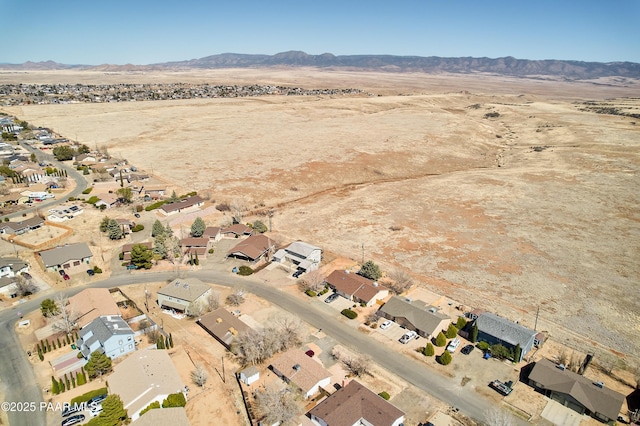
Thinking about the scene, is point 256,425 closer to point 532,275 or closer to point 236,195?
point 532,275

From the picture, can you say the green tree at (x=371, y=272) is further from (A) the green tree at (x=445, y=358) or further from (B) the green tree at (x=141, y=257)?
(B) the green tree at (x=141, y=257)

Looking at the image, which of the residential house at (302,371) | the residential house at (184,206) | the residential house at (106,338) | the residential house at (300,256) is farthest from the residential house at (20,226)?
the residential house at (302,371)

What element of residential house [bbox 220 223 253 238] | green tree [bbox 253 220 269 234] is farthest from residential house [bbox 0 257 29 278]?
green tree [bbox 253 220 269 234]

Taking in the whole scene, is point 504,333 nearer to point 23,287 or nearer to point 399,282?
point 399,282

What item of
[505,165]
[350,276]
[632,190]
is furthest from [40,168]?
[632,190]

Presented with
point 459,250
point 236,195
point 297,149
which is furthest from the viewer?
point 297,149

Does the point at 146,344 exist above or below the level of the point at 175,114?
below
